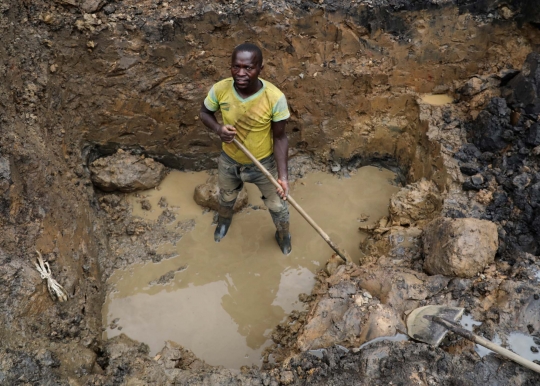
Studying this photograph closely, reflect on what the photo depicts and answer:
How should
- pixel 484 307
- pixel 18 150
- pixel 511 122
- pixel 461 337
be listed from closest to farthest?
1. pixel 461 337
2. pixel 484 307
3. pixel 18 150
4. pixel 511 122

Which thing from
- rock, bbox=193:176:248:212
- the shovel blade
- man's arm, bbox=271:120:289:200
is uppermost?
man's arm, bbox=271:120:289:200

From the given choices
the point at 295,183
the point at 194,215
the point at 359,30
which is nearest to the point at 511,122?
the point at 359,30

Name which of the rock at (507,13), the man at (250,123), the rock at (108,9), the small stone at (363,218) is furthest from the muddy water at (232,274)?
the rock at (507,13)

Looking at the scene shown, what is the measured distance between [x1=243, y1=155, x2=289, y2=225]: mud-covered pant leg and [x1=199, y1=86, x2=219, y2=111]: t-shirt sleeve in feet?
1.98

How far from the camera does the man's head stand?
8.89ft

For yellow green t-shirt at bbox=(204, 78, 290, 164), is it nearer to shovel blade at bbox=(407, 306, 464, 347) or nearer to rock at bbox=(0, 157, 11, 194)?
rock at bbox=(0, 157, 11, 194)

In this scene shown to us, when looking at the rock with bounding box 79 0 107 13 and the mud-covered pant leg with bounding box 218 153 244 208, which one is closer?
the mud-covered pant leg with bounding box 218 153 244 208

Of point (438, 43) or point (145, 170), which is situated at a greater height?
point (438, 43)

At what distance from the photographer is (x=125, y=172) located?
4340 millimetres

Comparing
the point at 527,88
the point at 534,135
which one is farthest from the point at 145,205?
the point at 527,88

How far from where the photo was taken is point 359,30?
4250 mm

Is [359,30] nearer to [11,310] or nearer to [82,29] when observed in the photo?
[82,29]

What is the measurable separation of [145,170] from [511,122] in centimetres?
369

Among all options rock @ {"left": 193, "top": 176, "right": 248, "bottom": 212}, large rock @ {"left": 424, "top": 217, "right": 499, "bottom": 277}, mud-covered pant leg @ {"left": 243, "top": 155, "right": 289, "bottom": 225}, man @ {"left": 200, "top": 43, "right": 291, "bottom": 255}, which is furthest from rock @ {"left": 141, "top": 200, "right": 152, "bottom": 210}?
large rock @ {"left": 424, "top": 217, "right": 499, "bottom": 277}
